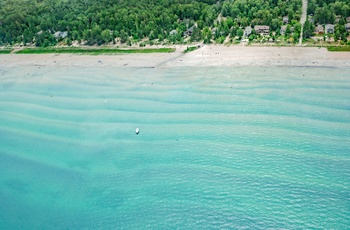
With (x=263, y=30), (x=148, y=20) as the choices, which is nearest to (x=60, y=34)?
(x=148, y=20)

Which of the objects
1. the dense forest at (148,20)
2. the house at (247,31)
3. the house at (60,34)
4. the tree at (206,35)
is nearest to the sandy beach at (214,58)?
the tree at (206,35)

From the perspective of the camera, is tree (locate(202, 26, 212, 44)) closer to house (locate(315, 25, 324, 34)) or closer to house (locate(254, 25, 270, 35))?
house (locate(254, 25, 270, 35))

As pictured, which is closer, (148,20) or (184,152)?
(184,152)

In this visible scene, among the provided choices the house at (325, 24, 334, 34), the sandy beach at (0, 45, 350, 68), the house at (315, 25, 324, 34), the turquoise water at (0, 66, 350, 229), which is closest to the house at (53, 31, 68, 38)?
the sandy beach at (0, 45, 350, 68)

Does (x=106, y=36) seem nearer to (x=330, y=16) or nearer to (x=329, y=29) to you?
(x=329, y=29)

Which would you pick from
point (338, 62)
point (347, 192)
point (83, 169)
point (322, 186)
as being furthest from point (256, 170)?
point (338, 62)
